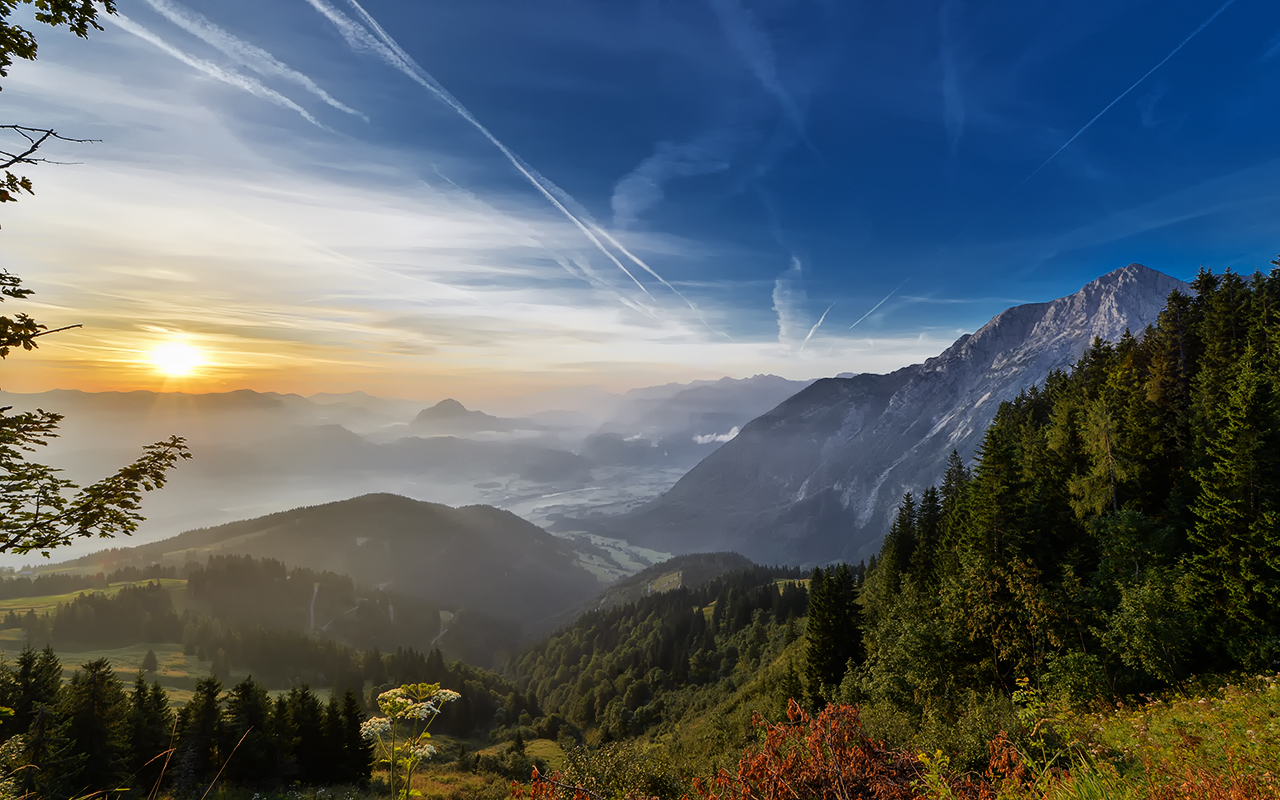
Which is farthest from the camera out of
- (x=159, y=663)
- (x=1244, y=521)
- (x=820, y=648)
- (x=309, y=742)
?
(x=159, y=663)

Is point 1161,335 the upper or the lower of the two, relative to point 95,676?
upper

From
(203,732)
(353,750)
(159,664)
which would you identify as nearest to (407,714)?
(203,732)

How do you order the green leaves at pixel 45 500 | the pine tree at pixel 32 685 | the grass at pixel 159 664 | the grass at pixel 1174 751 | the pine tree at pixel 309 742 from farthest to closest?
the grass at pixel 159 664
the pine tree at pixel 309 742
the pine tree at pixel 32 685
the green leaves at pixel 45 500
the grass at pixel 1174 751

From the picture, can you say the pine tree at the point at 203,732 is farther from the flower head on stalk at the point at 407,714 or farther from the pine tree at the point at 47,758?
the flower head on stalk at the point at 407,714

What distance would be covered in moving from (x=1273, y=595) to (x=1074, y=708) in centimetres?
1190

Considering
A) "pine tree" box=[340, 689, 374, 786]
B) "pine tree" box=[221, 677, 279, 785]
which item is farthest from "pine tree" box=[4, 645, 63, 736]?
"pine tree" box=[340, 689, 374, 786]

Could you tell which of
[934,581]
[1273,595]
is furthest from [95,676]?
[1273,595]

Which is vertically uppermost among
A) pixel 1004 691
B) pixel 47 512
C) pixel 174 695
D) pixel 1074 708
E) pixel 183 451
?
pixel 183 451

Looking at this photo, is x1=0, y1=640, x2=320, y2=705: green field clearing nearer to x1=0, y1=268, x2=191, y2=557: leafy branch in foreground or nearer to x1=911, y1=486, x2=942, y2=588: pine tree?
x1=911, y1=486, x2=942, y2=588: pine tree

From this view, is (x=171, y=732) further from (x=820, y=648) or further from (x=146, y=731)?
(x=820, y=648)

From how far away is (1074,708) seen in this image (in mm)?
23828

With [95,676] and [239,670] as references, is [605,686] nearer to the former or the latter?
[95,676]

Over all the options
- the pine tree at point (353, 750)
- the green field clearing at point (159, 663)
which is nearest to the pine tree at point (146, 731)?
the pine tree at point (353, 750)

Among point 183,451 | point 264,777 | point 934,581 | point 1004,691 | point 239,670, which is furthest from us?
point 239,670
